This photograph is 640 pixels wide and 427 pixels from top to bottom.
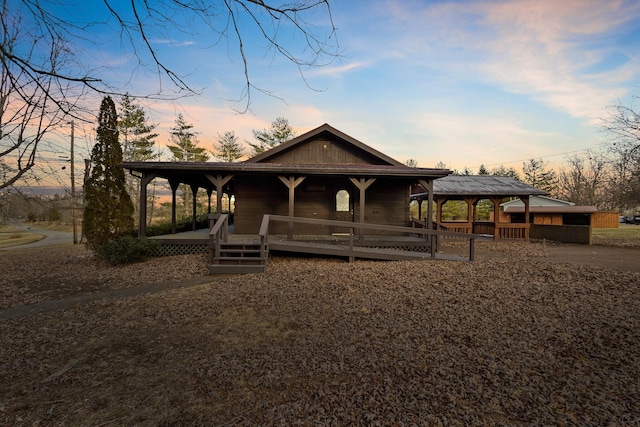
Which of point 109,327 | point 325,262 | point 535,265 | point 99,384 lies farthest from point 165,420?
point 535,265

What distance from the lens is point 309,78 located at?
2828mm

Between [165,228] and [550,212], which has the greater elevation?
[550,212]

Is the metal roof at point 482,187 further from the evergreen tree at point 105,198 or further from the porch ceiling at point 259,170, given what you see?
the evergreen tree at point 105,198

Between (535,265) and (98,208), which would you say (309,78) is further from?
(98,208)

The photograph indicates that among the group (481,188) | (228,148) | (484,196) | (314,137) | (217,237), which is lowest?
(217,237)

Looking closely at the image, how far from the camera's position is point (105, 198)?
1158 cm

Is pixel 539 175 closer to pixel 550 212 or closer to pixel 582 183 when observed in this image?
pixel 582 183

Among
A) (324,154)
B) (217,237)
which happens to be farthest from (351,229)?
(324,154)

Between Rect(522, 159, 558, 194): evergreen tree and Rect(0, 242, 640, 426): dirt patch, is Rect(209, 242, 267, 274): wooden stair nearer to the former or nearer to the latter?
Rect(0, 242, 640, 426): dirt patch

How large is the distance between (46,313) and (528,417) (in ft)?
24.4

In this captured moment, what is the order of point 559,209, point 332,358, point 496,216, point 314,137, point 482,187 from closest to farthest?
point 332,358, point 314,137, point 496,216, point 482,187, point 559,209

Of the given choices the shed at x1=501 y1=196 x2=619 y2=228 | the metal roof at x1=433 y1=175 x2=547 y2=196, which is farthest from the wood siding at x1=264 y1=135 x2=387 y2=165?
the shed at x1=501 y1=196 x2=619 y2=228

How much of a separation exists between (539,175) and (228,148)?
1973 inches

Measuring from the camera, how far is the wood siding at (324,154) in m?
14.0
